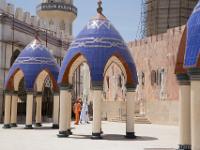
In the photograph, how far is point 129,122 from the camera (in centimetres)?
1675

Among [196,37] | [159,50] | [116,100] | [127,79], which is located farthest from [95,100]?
[116,100]

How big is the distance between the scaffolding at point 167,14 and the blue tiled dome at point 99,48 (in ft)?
70.4

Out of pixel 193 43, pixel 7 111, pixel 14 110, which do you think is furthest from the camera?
pixel 14 110

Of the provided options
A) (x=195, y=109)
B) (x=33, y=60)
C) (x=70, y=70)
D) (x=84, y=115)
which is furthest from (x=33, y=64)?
(x=195, y=109)

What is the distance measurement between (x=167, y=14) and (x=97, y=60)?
23.3m

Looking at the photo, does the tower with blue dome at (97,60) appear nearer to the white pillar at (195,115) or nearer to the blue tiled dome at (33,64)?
the blue tiled dome at (33,64)

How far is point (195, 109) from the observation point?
31.9 feet

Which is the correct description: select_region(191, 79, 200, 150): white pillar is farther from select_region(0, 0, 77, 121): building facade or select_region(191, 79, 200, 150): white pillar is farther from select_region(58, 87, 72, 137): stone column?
select_region(0, 0, 77, 121): building facade

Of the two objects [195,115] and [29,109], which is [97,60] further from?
[195,115]

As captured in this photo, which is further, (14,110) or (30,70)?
(14,110)

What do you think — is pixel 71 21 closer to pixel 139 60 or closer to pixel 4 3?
pixel 139 60

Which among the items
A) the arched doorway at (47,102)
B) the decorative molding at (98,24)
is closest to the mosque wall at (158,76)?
the arched doorway at (47,102)

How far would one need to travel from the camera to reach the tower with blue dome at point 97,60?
15629 mm

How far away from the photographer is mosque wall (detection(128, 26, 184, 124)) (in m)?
27.9
